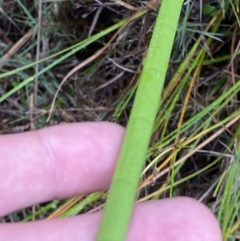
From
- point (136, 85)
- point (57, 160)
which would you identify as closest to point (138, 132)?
point (57, 160)

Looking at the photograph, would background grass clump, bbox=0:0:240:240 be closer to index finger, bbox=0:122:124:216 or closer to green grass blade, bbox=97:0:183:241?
index finger, bbox=0:122:124:216

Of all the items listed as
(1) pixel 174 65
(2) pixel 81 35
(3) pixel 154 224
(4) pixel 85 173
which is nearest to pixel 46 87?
(2) pixel 81 35

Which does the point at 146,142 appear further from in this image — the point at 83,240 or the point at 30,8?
the point at 30,8

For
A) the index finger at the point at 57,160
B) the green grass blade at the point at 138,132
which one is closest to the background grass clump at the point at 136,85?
the index finger at the point at 57,160

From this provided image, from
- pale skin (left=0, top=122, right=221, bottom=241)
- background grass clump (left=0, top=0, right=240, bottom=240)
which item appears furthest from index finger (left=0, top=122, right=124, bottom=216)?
background grass clump (left=0, top=0, right=240, bottom=240)

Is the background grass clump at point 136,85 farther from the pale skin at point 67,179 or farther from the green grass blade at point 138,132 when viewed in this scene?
the green grass blade at point 138,132
